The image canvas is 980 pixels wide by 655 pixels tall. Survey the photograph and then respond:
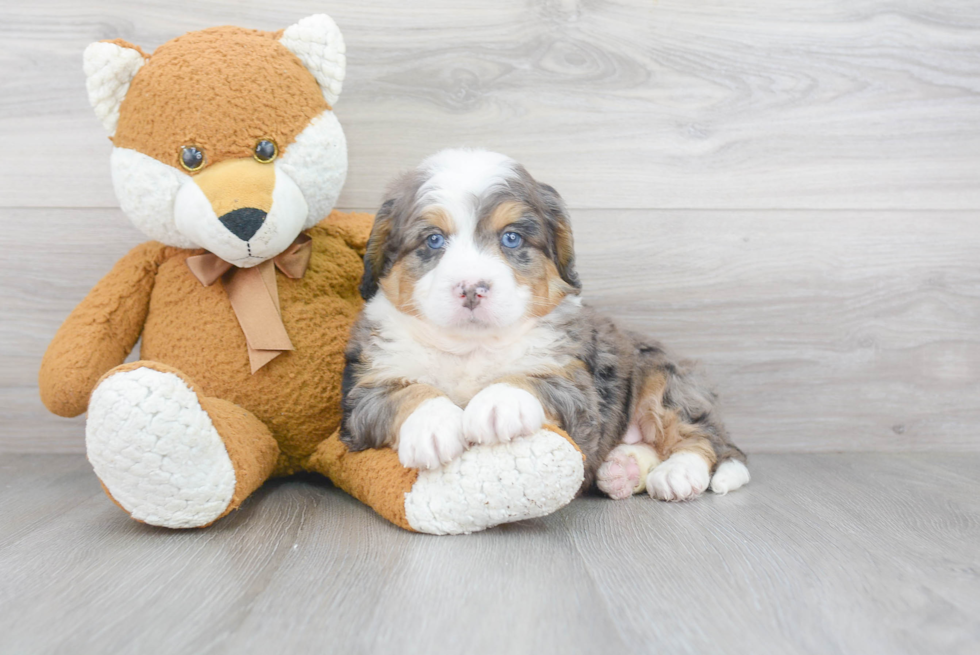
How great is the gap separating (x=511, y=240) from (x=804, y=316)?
1479 millimetres

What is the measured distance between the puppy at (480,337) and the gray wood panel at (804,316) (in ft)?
2.14

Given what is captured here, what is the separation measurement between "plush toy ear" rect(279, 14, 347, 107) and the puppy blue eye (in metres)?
0.73

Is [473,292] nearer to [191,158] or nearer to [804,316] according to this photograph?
[191,158]

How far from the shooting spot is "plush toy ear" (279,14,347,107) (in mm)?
2086

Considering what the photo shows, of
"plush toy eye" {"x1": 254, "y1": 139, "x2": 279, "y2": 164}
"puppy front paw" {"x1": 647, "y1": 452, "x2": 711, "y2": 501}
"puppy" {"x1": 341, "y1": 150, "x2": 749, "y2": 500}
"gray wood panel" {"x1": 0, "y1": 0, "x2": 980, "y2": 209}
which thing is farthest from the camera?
"gray wood panel" {"x1": 0, "y1": 0, "x2": 980, "y2": 209}

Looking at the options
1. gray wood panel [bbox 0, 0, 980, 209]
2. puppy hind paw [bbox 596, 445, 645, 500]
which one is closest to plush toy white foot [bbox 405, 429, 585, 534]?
puppy hind paw [bbox 596, 445, 645, 500]

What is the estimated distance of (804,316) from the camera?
282 cm

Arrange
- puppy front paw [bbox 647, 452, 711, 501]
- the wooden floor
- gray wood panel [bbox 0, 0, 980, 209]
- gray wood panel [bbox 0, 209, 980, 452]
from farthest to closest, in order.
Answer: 1. gray wood panel [bbox 0, 209, 980, 452]
2. gray wood panel [bbox 0, 0, 980, 209]
3. puppy front paw [bbox 647, 452, 711, 501]
4. the wooden floor

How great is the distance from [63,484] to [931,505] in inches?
104

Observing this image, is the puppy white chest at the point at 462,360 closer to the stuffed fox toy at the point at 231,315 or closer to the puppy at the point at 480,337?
the puppy at the point at 480,337

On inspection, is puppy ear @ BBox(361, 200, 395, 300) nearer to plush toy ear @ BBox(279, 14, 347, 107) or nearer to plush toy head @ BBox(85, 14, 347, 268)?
plush toy head @ BBox(85, 14, 347, 268)

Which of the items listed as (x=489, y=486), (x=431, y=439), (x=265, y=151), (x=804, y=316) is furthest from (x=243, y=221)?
(x=804, y=316)

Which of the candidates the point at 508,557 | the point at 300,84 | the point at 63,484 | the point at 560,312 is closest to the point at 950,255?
the point at 560,312

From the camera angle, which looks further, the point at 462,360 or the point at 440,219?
the point at 462,360
